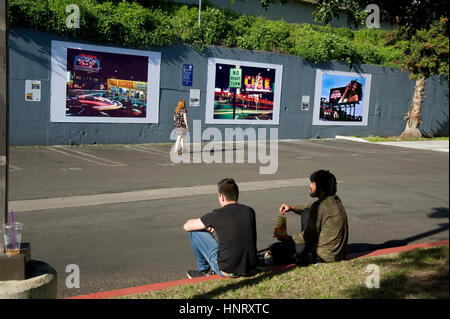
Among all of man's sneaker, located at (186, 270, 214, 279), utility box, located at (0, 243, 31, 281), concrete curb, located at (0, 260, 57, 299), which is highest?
utility box, located at (0, 243, 31, 281)

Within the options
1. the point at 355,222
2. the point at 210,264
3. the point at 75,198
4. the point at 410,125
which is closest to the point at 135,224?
the point at 75,198

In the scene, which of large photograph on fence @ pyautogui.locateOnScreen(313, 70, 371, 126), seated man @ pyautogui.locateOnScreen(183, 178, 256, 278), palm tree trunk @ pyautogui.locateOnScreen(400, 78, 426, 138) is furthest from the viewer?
palm tree trunk @ pyautogui.locateOnScreen(400, 78, 426, 138)

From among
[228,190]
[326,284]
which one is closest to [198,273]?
[228,190]

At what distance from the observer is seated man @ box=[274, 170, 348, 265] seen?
18.1 ft

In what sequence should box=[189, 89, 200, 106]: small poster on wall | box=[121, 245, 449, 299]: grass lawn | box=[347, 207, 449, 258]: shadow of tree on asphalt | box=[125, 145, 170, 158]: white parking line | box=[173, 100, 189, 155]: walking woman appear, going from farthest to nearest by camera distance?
box=[189, 89, 200, 106]: small poster on wall < box=[125, 145, 170, 158]: white parking line < box=[173, 100, 189, 155]: walking woman < box=[347, 207, 449, 258]: shadow of tree on asphalt < box=[121, 245, 449, 299]: grass lawn

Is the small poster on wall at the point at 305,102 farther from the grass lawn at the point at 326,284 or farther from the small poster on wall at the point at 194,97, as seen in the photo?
the grass lawn at the point at 326,284

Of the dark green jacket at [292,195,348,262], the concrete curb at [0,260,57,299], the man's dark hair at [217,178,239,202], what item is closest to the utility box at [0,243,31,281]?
the concrete curb at [0,260,57,299]

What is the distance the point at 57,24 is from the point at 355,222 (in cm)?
1263

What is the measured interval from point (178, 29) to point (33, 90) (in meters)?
6.26

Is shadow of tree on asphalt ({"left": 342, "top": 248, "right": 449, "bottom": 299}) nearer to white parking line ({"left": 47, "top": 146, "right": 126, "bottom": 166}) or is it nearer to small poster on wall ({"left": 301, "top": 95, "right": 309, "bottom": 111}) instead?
white parking line ({"left": 47, "top": 146, "right": 126, "bottom": 166})

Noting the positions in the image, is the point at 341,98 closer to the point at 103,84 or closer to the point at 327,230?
the point at 103,84

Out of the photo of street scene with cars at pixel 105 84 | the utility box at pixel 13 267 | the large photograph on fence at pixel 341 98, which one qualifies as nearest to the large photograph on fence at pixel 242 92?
the large photograph on fence at pixel 341 98

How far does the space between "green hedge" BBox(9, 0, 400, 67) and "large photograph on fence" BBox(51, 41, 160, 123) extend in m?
0.50

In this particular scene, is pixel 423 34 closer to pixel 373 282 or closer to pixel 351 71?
pixel 351 71
